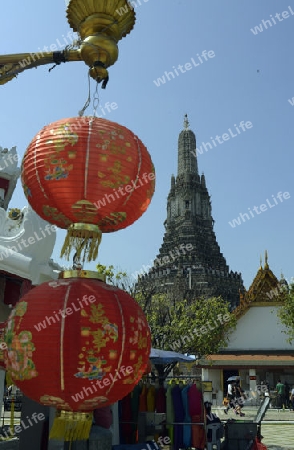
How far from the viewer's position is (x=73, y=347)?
10.2 feet

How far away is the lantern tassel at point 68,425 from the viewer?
3320 millimetres

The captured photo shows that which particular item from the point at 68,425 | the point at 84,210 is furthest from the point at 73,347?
the point at 84,210

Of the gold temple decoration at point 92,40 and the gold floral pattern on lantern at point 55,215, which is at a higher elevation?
the gold temple decoration at point 92,40

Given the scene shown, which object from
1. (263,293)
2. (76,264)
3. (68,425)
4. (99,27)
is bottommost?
(68,425)

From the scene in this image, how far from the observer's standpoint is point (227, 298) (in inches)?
1818

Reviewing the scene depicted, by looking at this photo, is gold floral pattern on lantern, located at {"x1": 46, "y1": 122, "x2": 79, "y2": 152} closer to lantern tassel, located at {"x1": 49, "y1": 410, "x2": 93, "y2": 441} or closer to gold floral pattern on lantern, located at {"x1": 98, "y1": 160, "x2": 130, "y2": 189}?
gold floral pattern on lantern, located at {"x1": 98, "y1": 160, "x2": 130, "y2": 189}

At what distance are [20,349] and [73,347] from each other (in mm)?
409

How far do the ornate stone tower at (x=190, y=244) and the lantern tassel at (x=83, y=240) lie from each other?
3681cm

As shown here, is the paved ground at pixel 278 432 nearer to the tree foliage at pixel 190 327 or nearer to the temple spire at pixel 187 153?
the tree foliage at pixel 190 327

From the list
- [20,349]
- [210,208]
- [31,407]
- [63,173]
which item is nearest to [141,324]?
[20,349]

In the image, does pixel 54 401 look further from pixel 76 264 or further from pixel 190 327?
pixel 190 327

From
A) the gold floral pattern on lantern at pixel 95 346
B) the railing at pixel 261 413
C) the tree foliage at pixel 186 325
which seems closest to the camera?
the gold floral pattern on lantern at pixel 95 346

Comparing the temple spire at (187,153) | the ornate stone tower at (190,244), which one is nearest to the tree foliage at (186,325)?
the ornate stone tower at (190,244)

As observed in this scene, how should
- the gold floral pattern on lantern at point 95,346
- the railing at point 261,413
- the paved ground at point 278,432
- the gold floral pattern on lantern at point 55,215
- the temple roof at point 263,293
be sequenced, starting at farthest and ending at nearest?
the temple roof at point 263,293 → the paved ground at point 278,432 → the railing at point 261,413 → the gold floral pattern on lantern at point 55,215 → the gold floral pattern on lantern at point 95,346
